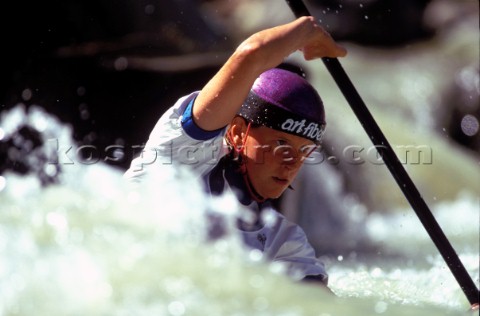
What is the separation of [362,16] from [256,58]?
226 inches

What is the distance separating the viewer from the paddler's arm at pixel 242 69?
2.42m

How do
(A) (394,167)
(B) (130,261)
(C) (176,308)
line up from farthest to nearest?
(A) (394,167), (B) (130,261), (C) (176,308)

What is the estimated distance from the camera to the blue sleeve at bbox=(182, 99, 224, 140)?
8.39 ft

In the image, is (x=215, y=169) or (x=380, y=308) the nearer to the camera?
(x=380, y=308)

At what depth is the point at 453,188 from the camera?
21.1 ft

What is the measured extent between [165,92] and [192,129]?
337cm

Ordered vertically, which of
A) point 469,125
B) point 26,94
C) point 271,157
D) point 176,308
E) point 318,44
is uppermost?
point 176,308

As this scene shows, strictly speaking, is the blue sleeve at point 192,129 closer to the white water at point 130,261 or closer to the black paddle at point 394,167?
the white water at point 130,261

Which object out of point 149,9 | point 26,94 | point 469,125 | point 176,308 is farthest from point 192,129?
point 469,125

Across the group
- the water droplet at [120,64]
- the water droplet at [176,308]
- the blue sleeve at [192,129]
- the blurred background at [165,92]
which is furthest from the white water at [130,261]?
the water droplet at [120,64]

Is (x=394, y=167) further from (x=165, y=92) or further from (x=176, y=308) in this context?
(x=165, y=92)

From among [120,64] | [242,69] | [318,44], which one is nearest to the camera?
[242,69]

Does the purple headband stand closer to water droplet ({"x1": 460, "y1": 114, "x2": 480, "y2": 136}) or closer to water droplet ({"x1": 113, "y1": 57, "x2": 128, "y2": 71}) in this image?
water droplet ({"x1": 113, "y1": 57, "x2": 128, "y2": 71})

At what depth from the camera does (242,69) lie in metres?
2.42
